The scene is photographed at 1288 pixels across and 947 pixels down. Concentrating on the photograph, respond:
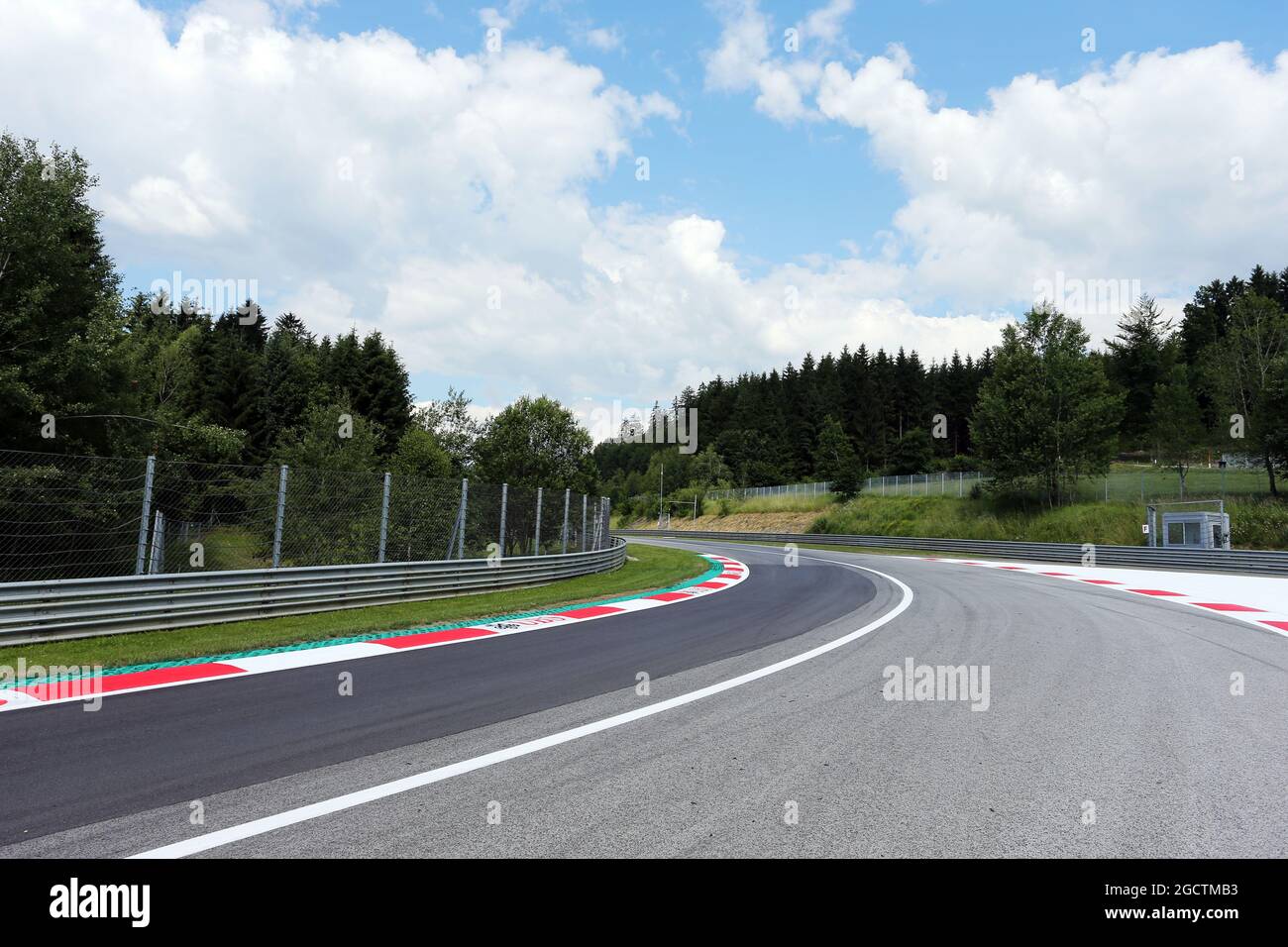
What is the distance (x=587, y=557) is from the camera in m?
19.5

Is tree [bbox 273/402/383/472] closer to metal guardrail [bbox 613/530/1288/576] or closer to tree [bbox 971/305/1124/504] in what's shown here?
metal guardrail [bbox 613/530/1288/576]

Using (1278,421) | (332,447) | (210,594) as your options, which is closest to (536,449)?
(332,447)

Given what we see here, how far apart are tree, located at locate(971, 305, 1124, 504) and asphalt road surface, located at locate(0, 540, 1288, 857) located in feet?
110

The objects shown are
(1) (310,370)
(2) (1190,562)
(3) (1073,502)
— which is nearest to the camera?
(2) (1190,562)

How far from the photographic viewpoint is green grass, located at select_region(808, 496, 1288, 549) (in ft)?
92.6

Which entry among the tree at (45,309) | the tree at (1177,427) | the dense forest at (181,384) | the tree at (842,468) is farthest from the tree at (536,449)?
the tree at (1177,427)

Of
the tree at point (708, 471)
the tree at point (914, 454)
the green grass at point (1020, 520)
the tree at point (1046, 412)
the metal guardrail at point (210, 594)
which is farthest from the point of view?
the tree at point (708, 471)

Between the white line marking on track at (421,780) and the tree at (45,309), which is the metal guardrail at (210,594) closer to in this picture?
the white line marking on track at (421,780)

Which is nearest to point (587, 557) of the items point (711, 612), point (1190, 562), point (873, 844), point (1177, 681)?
point (711, 612)

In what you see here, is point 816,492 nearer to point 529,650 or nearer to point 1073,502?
point 1073,502

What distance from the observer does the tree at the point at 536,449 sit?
212 feet

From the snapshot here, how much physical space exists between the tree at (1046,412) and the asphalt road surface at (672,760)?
3357cm

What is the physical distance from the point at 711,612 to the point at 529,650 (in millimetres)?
4326

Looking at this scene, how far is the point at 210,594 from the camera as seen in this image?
9.57 meters
